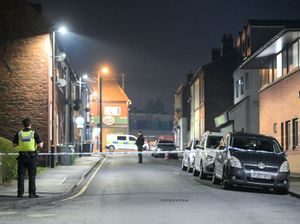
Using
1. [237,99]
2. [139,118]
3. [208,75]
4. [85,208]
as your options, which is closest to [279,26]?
[237,99]

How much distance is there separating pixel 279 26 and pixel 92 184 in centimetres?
2530

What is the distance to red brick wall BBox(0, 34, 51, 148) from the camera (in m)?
30.7

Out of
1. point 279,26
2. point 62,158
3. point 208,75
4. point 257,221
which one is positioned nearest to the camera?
point 257,221

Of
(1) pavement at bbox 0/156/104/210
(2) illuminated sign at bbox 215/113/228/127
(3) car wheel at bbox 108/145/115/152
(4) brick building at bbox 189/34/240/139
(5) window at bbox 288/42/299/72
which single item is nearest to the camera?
(1) pavement at bbox 0/156/104/210

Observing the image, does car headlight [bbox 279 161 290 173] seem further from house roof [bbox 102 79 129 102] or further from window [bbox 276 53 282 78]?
house roof [bbox 102 79 129 102]

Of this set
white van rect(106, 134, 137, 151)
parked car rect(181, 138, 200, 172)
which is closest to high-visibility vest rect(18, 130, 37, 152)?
parked car rect(181, 138, 200, 172)

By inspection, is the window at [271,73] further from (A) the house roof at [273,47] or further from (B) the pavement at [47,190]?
(B) the pavement at [47,190]

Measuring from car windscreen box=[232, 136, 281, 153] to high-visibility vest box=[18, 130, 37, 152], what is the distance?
670 centimetres

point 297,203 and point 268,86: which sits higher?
point 268,86

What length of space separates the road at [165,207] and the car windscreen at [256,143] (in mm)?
1307

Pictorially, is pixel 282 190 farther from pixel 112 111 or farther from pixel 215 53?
pixel 112 111

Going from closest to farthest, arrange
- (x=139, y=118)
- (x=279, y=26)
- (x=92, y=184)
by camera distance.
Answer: (x=92, y=184) → (x=279, y=26) → (x=139, y=118)

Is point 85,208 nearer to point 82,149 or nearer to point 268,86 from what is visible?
point 268,86

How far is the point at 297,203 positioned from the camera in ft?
49.9
